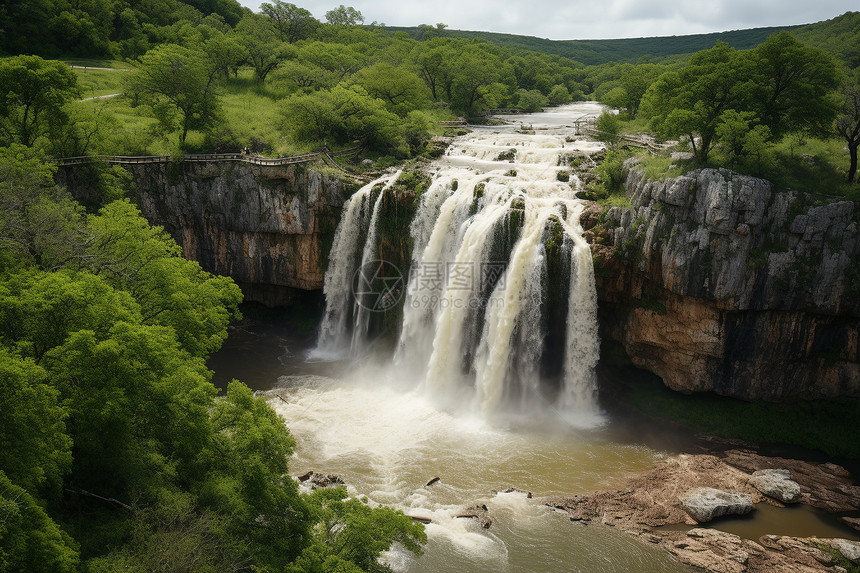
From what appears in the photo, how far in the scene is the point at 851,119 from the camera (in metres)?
26.7

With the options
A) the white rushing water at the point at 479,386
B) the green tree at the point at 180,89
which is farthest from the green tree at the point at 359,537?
the green tree at the point at 180,89

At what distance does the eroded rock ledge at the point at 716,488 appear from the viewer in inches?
765

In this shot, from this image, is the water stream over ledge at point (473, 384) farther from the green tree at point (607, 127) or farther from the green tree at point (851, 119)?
the green tree at point (851, 119)

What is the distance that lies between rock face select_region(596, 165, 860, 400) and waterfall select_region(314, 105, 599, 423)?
221cm

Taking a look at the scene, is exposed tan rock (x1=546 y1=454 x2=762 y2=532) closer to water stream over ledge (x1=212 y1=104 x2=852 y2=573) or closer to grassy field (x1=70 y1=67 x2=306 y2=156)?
water stream over ledge (x1=212 y1=104 x2=852 y2=573)

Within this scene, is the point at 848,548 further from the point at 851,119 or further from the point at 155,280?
the point at 155,280

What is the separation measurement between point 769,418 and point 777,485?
510 cm

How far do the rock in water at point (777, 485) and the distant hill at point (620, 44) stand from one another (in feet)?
364

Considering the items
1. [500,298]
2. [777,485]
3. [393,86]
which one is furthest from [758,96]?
[393,86]

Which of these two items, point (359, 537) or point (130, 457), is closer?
point (359, 537)

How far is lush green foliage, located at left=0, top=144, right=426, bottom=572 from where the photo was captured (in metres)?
12.5

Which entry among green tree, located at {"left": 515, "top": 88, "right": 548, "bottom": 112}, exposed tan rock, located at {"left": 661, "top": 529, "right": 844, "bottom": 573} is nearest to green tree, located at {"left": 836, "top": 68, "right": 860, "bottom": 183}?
exposed tan rock, located at {"left": 661, "top": 529, "right": 844, "bottom": 573}

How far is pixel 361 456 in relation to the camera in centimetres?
2489

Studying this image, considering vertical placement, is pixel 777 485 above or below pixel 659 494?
above
